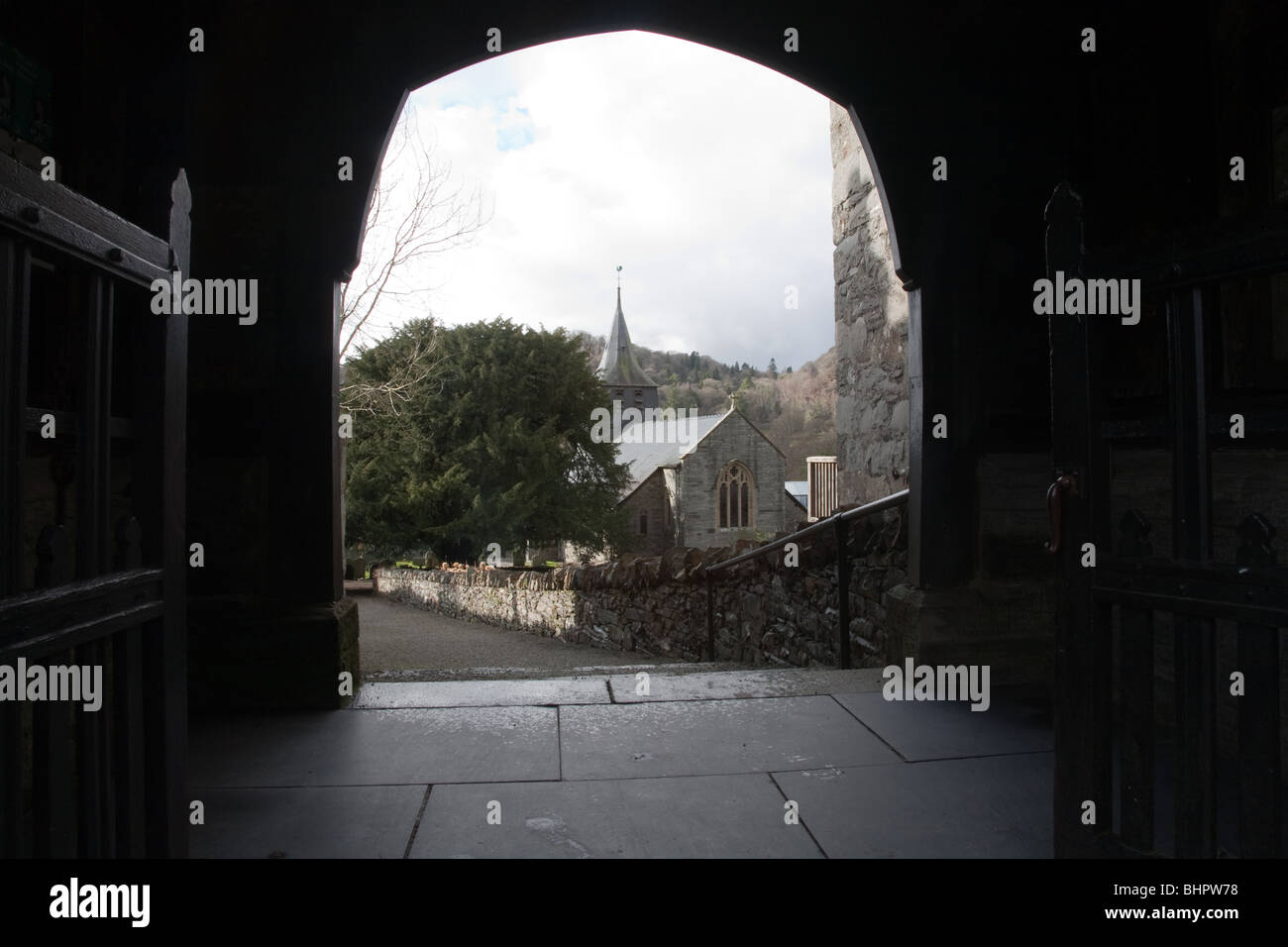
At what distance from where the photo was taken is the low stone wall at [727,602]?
14.9 ft

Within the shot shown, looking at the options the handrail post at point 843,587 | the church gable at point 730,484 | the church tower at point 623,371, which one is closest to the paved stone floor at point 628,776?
the handrail post at point 843,587

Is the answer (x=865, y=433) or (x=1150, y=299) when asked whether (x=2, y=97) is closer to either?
(x=1150, y=299)

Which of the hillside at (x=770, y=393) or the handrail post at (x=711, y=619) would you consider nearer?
the handrail post at (x=711, y=619)

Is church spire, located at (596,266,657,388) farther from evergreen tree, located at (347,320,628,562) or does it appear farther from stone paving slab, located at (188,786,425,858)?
stone paving slab, located at (188,786,425,858)

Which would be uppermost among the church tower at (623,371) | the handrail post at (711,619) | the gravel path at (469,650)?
the church tower at (623,371)

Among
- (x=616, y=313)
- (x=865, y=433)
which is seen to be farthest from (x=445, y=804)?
(x=616, y=313)

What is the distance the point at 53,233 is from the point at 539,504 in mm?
19695

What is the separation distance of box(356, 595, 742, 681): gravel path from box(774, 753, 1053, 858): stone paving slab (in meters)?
2.59

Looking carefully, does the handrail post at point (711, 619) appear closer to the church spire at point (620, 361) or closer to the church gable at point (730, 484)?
the church gable at point (730, 484)

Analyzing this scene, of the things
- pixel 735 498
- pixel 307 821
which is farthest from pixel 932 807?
pixel 735 498

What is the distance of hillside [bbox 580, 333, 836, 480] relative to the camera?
5038cm

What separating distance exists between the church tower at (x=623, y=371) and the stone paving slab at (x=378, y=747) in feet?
143

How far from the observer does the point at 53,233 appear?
47.7 inches
